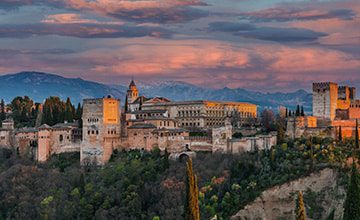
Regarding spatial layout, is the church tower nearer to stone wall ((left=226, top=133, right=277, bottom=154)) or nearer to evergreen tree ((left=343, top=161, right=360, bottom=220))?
stone wall ((left=226, top=133, right=277, bottom=154))

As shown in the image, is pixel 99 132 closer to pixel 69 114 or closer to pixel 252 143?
pixel 69 114

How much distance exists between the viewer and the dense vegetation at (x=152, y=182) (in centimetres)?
4612

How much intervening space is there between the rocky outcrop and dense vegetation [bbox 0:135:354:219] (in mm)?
557

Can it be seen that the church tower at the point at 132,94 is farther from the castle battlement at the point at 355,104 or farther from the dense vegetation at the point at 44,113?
the castle battlement at the point at 355,104

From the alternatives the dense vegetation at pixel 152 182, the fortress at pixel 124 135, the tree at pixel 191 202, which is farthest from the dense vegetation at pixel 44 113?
the tree at pixel 191 202

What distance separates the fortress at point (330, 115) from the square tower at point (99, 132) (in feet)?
53.0

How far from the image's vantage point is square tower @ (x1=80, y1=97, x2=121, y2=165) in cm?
5481

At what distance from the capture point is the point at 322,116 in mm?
56438

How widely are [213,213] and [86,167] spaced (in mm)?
15759

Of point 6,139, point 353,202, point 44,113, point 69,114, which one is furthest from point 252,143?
point 6,139

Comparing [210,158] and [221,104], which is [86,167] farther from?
[221,104]

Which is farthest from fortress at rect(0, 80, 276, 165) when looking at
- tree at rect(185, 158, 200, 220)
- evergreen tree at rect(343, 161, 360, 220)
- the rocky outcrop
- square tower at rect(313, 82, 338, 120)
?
evergreen tree at rect(343, 161, 360, 220)

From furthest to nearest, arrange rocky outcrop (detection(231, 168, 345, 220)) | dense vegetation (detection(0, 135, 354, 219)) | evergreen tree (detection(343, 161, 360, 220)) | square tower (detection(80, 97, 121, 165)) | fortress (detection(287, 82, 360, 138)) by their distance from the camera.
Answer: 1. square tower (detection(80, 97, 121, 165))
2. fortress (detection(287, 82, 360, 138))
3. dense vegetation (detection(0, 135, 354, 219))
4. rocky outcrop (detection(231, 168, 345, 220))
5. evergreen tree (detection(343, 161, 360, 220))

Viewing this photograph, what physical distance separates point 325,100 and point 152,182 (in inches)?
747
